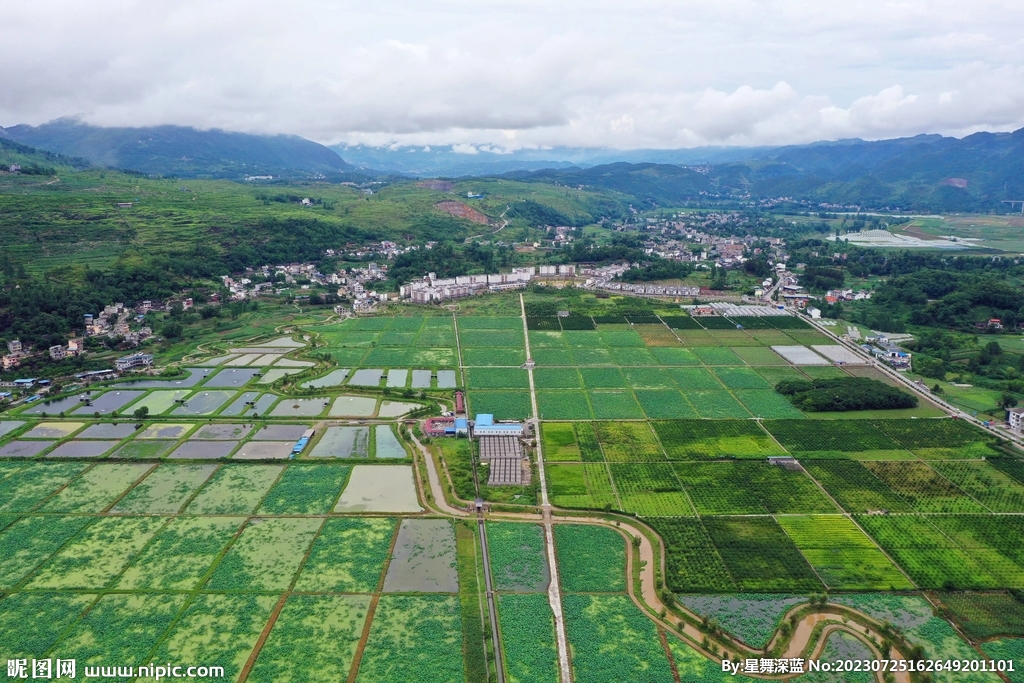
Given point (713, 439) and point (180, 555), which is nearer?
point (180, 555)

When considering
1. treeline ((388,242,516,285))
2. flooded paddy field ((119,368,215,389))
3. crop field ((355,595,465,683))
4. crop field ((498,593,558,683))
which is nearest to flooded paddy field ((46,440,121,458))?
flooded paddy field ((119,368,215,389))

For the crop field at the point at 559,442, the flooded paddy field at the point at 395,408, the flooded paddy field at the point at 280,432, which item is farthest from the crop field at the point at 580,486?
the flooded paddy field at the point at 280,432

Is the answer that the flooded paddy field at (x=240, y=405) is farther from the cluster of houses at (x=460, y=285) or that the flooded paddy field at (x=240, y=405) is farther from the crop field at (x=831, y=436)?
the crop field at (x=831, y=436)

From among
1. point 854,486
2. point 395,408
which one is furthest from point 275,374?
point 854,486

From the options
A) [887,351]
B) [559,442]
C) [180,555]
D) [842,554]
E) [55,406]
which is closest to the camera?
[180,555]

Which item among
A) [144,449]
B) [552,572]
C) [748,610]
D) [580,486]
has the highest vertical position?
[144,449]

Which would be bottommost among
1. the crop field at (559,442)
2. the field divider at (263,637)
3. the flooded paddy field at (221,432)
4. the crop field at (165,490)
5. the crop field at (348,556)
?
the field divider at (263,637)

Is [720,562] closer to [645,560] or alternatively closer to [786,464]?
[645,560]

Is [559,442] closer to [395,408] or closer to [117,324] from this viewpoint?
[395,408]
